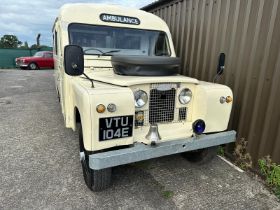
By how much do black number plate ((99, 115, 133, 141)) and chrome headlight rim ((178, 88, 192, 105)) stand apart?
81 centimetres

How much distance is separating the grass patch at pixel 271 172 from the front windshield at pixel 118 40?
2346 mm

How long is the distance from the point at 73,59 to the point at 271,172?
9.87ft

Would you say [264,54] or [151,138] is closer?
[151,138]

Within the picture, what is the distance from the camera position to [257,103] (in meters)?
3.38

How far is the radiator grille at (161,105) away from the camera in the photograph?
2783 mm

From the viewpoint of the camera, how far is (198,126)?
9.28 feet

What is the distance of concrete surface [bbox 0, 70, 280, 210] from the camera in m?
2.73

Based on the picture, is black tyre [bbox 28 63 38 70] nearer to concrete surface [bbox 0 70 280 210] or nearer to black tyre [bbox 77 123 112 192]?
concrete surface [bbox 0 70 280 210]

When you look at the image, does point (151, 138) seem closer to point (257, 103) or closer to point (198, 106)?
point (198, 106)

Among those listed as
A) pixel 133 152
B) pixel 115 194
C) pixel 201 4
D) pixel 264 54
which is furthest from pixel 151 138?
pixel 201 4

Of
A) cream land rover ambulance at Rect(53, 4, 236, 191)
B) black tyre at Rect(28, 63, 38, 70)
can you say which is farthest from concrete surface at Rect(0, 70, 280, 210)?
black tyre at Rect(28, 63, 38, 70)

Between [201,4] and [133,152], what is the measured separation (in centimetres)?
339

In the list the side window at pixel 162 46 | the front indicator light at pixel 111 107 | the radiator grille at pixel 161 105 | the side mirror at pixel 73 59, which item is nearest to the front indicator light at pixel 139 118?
the radiator grille at pixel 161 105

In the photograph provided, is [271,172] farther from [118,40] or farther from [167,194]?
[118,40]
